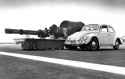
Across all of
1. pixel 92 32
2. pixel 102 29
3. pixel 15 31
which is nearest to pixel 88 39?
pixel 92 32

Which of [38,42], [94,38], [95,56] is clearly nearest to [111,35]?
[94,38]

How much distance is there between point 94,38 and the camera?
42.6ft

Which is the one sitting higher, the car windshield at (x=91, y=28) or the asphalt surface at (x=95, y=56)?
the car windshield at (x=91, y=28)

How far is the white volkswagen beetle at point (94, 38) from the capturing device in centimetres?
1277

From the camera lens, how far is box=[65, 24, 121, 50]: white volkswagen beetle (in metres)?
12.8

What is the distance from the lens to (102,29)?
45.1 feet

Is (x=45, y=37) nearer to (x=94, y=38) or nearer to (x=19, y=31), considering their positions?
(x=19, y=31)

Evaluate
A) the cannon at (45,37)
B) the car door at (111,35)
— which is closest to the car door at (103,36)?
the car door at (111,35)

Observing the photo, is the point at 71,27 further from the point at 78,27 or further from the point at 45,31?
the point at 45,31

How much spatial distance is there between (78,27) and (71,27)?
972mm

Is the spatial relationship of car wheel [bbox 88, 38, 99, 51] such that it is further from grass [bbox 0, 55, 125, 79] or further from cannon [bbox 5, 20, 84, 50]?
grass [bbox 0, 55, 125, 79]

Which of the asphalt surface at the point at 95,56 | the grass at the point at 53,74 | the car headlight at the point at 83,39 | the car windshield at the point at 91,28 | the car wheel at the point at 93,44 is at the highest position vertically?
the car windshield at the point at 91,28

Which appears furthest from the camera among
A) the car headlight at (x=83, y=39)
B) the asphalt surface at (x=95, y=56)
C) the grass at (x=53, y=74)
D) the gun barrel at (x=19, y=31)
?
the gun barrel at (x=19, y=31)

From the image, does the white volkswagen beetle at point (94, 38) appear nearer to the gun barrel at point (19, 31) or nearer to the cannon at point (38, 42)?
the cannon at point (38, 42)
